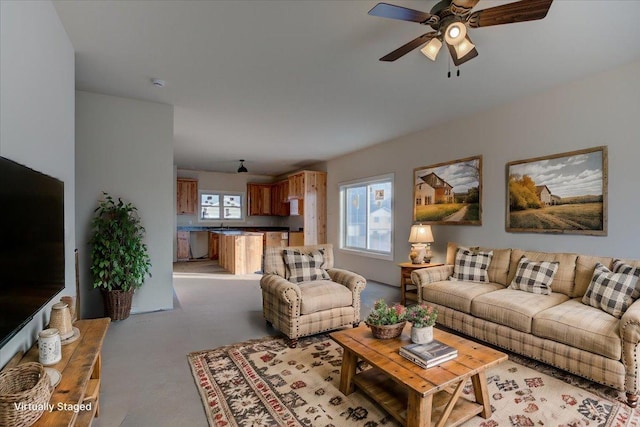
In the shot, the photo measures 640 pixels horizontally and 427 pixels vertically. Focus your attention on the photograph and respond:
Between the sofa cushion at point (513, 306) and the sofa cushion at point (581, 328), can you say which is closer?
the sofa cushion at point (581, 328)

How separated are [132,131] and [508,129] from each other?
180 inches

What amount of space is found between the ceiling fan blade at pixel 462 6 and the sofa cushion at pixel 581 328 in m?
2.35

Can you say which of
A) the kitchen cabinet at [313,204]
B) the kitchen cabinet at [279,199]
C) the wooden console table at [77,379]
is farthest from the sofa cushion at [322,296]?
the kitchen cabinet at [279,199]

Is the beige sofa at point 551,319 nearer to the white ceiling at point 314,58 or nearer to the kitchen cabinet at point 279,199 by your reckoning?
the white ceiling at point 314,58

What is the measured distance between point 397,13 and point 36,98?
2.13m

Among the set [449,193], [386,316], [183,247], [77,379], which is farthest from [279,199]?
[77,379]

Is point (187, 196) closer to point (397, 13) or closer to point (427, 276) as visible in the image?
point (427, 276)

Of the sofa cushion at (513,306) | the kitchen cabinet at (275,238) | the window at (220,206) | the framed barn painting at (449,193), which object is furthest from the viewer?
the window at (220,206)

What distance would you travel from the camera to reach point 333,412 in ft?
6.60

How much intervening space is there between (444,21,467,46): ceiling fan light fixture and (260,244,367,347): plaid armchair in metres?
2.36

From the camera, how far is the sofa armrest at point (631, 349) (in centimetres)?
206

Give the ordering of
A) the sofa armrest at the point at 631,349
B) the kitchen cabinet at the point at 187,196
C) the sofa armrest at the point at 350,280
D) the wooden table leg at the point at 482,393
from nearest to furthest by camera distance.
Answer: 1. the wooden table leg at the point at 482,393
2. the sofa armrest at the point at 631,349
3. the sofa armrest at the point at 350,280
4. the kitchen cabinet at the point at 187,196

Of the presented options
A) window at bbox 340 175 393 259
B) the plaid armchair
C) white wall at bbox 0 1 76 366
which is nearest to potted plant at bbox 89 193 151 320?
white wall at bbox 0 1 76 366

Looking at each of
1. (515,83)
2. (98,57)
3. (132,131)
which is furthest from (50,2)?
(515,83)
